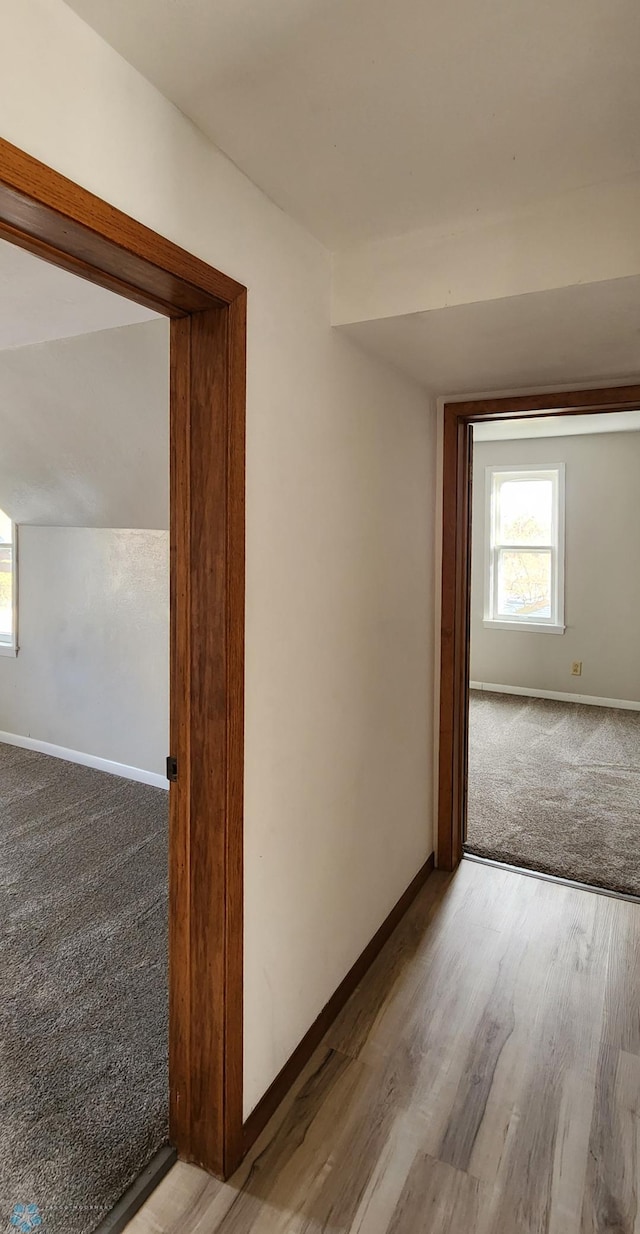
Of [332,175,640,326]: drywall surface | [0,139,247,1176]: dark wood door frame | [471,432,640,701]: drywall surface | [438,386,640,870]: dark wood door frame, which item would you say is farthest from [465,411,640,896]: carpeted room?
[332,175,640,326]: drywall surface

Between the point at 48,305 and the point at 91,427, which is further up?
the point at 48,305

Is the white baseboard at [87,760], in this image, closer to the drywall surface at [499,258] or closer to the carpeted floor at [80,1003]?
the carpeted floor at [80,1003]

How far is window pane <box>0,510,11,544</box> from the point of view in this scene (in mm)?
4518

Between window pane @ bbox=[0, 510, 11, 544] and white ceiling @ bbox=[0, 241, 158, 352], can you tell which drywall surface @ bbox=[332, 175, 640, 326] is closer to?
white ceiling @ bbox=[0, 241, 158, 352]

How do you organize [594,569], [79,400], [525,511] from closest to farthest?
[79,400], [594,569], [525,511]

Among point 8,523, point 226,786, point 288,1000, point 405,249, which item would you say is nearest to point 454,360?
point 405,249

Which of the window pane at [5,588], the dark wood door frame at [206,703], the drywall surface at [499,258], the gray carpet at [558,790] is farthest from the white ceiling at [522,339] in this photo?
the window pane at [5,588]

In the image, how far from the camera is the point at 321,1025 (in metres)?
1.93

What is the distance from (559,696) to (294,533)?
185 inches

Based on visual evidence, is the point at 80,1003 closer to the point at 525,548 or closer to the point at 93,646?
the point at 93,646

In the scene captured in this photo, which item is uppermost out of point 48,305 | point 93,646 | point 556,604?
point 48,305

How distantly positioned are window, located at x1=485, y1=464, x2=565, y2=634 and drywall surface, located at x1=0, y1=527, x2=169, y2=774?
3405 millimetres

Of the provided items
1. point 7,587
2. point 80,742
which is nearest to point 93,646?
point 80,742

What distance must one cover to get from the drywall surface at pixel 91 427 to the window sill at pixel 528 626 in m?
3.52
